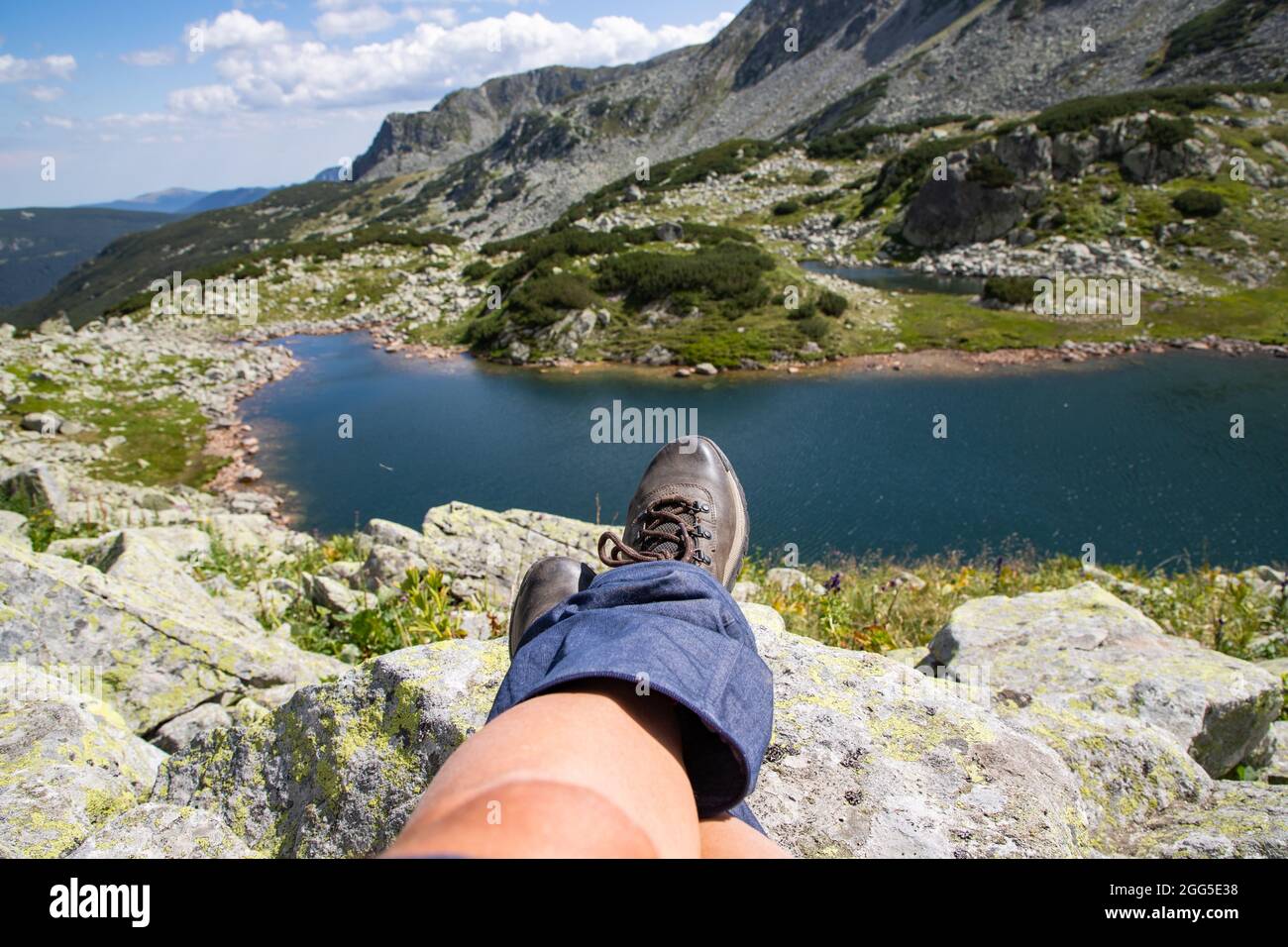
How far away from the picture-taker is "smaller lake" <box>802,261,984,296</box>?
3716 centimetres

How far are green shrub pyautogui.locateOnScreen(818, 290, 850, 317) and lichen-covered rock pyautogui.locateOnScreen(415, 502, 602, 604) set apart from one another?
2467 centimetres

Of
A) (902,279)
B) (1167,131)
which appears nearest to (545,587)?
(902,279)

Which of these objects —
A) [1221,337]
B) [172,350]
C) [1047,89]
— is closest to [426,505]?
[172,350]

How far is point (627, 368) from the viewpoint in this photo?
2914cm

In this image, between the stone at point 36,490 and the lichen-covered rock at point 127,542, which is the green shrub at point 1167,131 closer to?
the lichen-covered rock at point 127,542

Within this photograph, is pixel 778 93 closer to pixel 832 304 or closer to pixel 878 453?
pixel 832 304

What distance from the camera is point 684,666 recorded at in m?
2.18

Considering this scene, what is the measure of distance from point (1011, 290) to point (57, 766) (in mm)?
36661

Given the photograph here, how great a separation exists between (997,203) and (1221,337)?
17793 mm

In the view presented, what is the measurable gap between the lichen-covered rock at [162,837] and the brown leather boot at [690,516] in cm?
193

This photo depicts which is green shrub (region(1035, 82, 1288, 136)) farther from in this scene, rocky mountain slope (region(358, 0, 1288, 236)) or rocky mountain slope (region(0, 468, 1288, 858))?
rocky mountain slope (region(0, 468, 1288, 858))

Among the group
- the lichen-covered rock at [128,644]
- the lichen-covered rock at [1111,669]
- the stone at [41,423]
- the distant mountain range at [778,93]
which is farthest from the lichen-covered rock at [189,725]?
the distant mountain range at [778,93]

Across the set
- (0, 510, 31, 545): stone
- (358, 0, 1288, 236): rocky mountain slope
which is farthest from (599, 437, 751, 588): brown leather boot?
(358, 0, 1288, 236): rocky mountain slope
